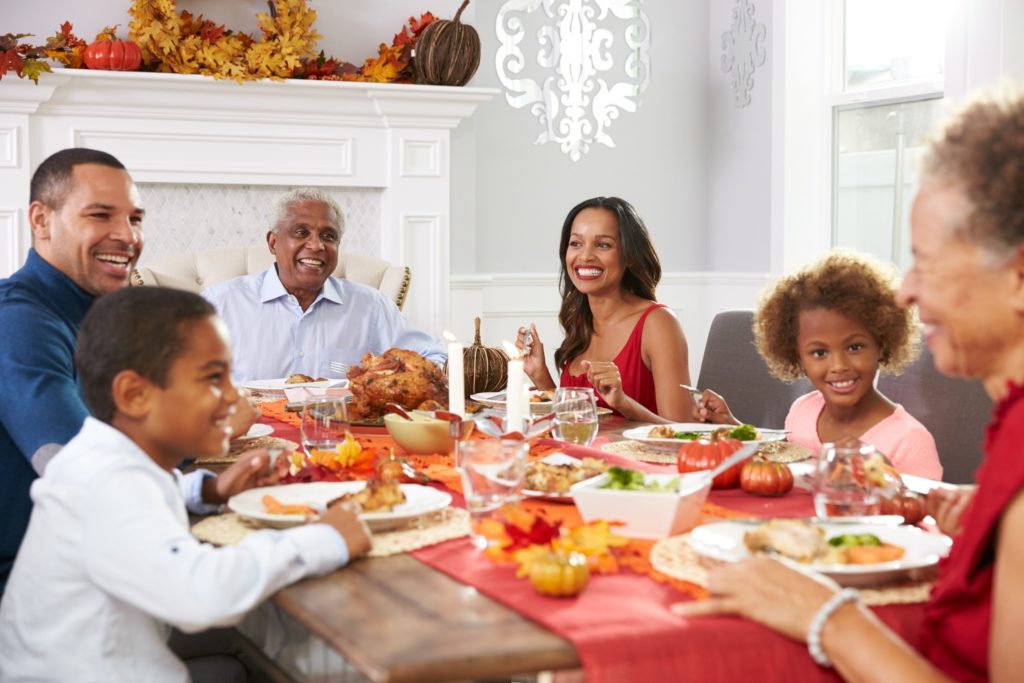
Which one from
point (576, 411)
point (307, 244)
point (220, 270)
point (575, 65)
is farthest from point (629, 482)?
point (575, 65)

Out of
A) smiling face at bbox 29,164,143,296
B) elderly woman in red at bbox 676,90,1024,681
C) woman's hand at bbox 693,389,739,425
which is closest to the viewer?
elderly woman in red at bbox 676,90,1024,681

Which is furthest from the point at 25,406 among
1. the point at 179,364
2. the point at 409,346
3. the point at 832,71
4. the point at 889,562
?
the point at 832,71

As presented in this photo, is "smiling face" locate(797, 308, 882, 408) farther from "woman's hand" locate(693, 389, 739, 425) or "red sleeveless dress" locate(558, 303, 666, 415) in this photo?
"red sleeveless dress" locate(558, 303, 666, 415)

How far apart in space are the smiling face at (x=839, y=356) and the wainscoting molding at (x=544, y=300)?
338 cm

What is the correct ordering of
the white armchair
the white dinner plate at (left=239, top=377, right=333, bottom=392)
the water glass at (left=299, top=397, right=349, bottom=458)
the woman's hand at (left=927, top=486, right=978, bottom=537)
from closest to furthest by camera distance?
the woman's hand at (left=927, top=486, right=978, bottom=537) → the water glass at (left=299, top=397, right=349, bottom=458) → the white dinner plate at (left=239, top=377, right=333, bottom=392) → the white armchair

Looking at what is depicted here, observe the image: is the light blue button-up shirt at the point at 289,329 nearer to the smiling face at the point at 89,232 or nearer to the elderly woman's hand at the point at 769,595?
the smiling face at the point at 89,232

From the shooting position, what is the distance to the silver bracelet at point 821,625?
3.99 feet

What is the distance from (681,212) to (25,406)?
4799 mm

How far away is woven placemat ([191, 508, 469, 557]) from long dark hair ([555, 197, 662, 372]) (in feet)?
5.98

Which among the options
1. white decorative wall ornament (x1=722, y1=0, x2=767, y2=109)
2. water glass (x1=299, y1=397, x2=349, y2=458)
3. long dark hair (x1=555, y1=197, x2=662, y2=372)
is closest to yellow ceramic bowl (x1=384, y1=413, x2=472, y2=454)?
water glass (x1=299, y1=397, x2=349, y2=458)

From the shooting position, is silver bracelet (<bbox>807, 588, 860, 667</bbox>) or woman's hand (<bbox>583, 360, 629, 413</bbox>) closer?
silver bracelet (<bbox>807, 588, 860, 667</bbox>)

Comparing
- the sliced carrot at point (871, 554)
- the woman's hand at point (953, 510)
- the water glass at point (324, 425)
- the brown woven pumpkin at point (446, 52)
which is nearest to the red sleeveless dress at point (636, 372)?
the water glass at point (324, 425)

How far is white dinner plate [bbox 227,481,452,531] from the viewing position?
161 cm

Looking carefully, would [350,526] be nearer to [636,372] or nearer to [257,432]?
[257,432]
